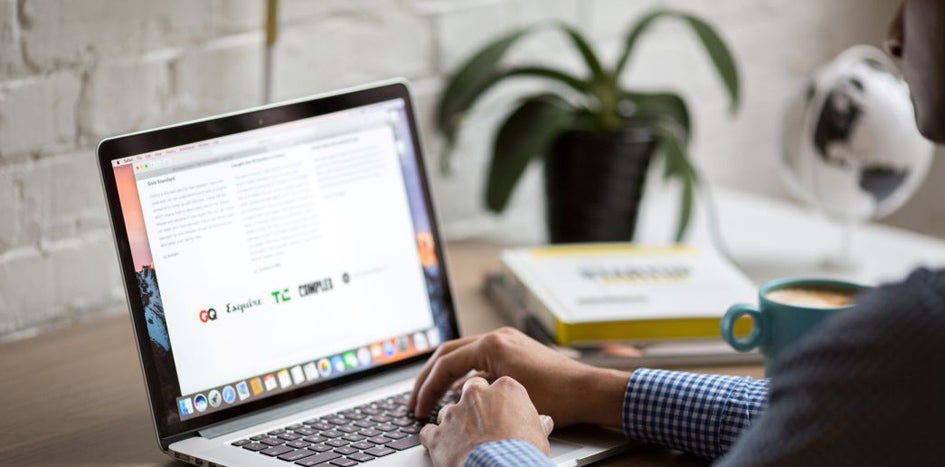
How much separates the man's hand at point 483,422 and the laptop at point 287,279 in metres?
0.03

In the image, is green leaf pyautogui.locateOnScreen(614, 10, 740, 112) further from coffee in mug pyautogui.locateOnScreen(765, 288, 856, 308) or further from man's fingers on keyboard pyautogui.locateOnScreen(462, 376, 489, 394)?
man's fingers on keyboard pyautogui.locateOnScreen(462, 376, 489, 394)

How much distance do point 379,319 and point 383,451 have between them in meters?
0.19

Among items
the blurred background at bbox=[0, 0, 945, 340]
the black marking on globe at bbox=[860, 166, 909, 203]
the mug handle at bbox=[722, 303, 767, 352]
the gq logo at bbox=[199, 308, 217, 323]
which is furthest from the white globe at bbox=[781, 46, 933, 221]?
the gq logo at bbox=[199, 308, 217, 323]

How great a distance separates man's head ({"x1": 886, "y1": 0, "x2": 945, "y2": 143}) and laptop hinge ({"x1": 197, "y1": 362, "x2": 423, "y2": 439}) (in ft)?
1.73

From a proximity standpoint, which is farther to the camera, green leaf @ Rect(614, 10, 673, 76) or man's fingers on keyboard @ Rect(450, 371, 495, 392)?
green leaf @ Rect(614, 10, 673, 76)

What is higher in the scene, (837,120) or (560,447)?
(837,120)

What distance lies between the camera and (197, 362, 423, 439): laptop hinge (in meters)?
0.96

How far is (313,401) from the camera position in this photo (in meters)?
1.01

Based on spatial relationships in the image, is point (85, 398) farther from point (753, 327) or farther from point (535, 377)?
point (753, 327)

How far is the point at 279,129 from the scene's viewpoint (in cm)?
102

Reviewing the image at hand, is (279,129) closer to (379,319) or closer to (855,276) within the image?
(379,319)

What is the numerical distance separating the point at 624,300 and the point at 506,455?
0.41m

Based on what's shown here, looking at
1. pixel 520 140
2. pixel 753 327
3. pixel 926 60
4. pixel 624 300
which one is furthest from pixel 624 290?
pixel 926 60

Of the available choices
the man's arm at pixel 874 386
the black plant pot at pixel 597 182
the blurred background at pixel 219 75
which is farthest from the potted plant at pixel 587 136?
the man's arm at pixel 874 386
